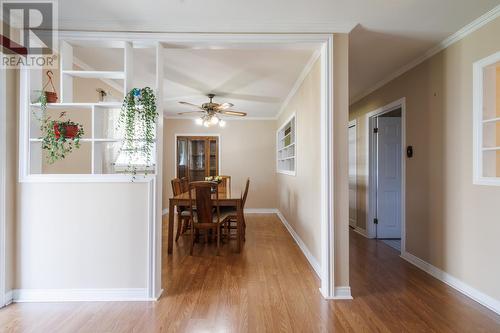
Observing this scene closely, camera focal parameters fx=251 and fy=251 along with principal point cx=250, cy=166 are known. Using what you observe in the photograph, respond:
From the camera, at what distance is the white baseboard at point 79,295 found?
218cm

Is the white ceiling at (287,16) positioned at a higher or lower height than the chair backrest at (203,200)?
higher

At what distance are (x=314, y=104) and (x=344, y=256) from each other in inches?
65.7

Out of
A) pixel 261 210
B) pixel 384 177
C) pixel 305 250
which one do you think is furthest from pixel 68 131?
pixel 261 210

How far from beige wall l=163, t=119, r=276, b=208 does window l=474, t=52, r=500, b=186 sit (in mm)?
4440

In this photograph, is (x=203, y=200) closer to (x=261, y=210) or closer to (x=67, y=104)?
(x=67, y=104)

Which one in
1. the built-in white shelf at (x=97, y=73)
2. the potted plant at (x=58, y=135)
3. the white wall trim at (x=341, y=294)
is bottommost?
the white wall trim at (x=341, y=294)

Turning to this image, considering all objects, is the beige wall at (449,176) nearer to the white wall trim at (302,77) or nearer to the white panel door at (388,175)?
the white panel door at (388,175)

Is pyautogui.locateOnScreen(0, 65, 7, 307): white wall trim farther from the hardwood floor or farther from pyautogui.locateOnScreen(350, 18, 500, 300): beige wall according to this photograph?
pyautogui.locateOnScreen(350, 18, 500, 300): beige wall

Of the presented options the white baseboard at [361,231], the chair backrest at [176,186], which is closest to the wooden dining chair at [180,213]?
the chair backrest at [176,186]

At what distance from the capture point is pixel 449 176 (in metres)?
2.55

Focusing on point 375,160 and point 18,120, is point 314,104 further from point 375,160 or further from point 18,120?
point 18,120

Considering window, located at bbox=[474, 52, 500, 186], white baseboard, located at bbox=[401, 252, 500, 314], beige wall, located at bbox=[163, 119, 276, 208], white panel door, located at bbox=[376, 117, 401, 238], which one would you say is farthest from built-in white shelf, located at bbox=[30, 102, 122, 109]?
beige wall, located at bbox=[163, 119, 276, 208]

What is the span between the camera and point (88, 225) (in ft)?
7.25

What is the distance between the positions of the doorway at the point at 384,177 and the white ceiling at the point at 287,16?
5.63 ft
